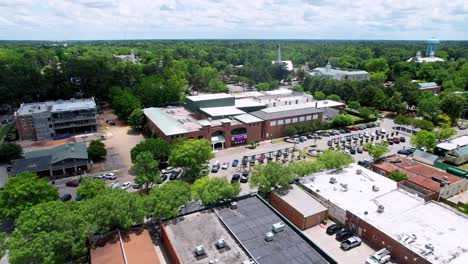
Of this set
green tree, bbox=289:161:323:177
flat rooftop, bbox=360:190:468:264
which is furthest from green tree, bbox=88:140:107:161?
flat rooftop, bbox=360:190:468:264

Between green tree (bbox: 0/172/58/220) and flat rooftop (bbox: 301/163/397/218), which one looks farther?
flat rooftop (bbox: 301/163/397/218)

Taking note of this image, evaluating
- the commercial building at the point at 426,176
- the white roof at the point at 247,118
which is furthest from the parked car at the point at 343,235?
the white roof at the point at 247,118

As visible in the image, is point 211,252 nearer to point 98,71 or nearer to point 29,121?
point 29,121

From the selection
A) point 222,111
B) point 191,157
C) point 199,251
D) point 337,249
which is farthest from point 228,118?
point 199,251

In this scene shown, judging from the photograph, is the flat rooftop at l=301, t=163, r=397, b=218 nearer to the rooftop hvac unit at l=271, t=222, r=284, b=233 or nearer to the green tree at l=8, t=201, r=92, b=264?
the rooftop hvac unit at l=271, t=222, r=284, b=233

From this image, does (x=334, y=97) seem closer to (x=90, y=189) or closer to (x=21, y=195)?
(x=90, y=189)
